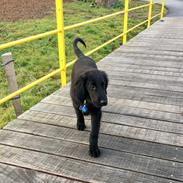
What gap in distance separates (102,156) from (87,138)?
13.2 inches

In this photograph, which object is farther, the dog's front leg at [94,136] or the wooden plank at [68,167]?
the dog's front leg at [94,136]

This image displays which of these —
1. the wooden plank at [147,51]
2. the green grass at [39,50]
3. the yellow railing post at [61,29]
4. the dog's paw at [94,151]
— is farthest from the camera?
the wooden plank at [147,51]

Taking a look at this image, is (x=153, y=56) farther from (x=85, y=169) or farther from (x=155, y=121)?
(x=85, y=169)

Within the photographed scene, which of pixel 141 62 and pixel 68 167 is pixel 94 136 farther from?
pixel 141 62

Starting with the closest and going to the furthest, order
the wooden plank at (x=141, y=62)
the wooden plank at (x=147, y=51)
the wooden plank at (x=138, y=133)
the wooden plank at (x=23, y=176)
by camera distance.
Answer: the wooden plank at (x=23, y=176) → the wooden plank at (x=138, y=133) → the wooden plank at (x=141, y=62) → the wooden plank at (x=147, y=51)

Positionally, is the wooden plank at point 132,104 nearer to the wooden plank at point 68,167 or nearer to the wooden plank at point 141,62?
the wooden plank at point 68,167

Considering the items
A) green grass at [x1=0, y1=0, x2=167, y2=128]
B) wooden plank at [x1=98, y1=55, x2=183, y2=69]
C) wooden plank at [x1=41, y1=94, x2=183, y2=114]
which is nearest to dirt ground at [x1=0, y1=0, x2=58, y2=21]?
green grass at [x1=0, y1=0, x2=167, y2=128]

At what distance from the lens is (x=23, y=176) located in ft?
8.15

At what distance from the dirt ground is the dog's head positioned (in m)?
9.08

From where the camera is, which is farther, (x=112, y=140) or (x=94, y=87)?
(x=112, y=140)

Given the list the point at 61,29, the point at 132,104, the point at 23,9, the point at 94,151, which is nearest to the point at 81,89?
the point at 94,151

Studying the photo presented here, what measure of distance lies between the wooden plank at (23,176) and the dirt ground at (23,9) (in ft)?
30.2

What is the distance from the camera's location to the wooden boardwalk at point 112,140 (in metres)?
2.52

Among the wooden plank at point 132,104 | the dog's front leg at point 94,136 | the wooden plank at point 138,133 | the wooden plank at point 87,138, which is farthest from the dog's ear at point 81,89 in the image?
the wooden plank at point 132,104
